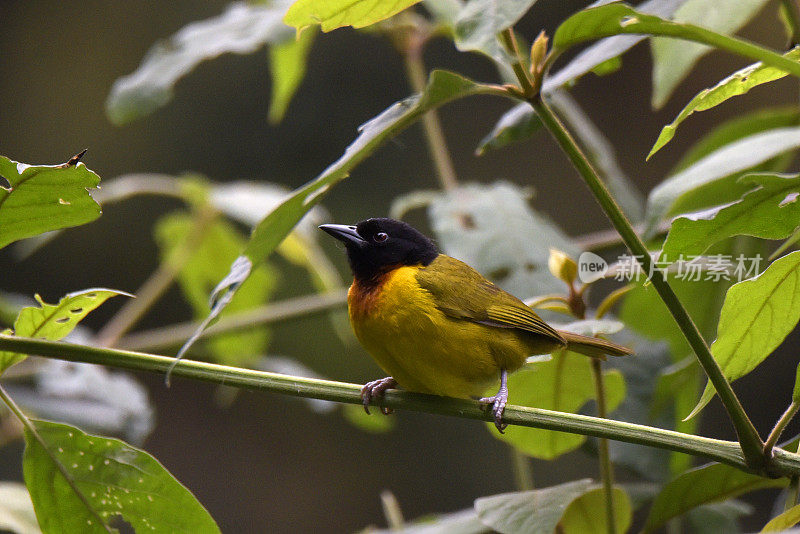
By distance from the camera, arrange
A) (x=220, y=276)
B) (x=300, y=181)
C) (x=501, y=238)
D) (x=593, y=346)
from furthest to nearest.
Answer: (x=300, y=181)
(x=220, y=276)
(x=501, y=238)
(x=593, y=346)

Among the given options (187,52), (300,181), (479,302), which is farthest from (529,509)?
(300,181)

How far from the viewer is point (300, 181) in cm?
798

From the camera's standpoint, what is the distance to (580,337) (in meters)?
2.18

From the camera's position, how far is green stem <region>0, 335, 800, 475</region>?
141cm

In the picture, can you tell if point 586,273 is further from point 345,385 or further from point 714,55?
point 714,55

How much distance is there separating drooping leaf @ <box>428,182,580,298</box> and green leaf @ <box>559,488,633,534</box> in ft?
2.09

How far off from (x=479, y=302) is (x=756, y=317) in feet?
3.19

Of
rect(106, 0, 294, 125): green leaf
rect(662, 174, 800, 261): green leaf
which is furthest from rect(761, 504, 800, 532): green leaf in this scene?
rect(106, 0, 294, 125): green leaf

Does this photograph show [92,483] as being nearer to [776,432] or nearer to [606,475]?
[606,475]

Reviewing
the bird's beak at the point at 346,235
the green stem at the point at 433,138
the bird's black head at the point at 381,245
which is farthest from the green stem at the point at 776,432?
the green stem at the point at 433,138

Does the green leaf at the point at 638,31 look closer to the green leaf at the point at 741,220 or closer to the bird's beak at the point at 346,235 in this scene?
the green leaf at the point at 741,220

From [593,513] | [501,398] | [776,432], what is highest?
[776,432]

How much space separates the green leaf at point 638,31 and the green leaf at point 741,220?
0.91 feet

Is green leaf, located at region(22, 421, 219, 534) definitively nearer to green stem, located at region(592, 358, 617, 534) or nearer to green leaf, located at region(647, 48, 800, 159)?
green stem, located at region(592, 358, 617, 534)
